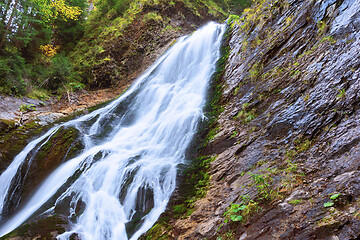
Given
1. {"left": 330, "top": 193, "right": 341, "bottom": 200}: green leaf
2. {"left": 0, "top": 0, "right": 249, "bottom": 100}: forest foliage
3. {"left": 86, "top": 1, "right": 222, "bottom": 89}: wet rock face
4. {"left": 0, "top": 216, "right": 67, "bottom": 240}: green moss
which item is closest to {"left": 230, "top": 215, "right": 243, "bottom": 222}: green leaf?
{"left": 330, "top": 193, "right": 341, "bottom": 200}: green leaf

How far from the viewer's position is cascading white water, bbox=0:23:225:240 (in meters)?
4.71

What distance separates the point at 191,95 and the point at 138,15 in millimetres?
9242

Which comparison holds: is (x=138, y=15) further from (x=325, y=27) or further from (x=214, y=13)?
(x=325, y=27)

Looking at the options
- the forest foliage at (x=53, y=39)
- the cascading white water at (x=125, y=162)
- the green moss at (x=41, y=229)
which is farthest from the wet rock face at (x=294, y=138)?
the forest foliage at (x=53, y=39)

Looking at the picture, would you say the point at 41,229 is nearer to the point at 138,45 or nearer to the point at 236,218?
the point at 236,218

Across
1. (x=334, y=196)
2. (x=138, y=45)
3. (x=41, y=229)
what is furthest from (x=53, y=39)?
(x=334, y=196)

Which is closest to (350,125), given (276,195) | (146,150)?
(276,195)

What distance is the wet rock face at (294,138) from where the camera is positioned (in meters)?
2.56

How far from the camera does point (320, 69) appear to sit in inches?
163

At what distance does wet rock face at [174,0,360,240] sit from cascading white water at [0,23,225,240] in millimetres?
1190

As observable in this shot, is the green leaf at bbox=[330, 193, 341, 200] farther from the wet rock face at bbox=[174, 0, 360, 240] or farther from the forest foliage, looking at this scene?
the forest foliage

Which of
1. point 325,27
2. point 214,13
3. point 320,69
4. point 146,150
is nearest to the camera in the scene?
point 320,69

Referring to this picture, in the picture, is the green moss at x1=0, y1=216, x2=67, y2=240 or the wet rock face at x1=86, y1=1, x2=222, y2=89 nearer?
the green moss at x1=0, y1=216, x2=67, y2=240

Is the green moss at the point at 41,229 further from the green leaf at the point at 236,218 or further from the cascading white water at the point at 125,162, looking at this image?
the green leaf at the point at 236,218
